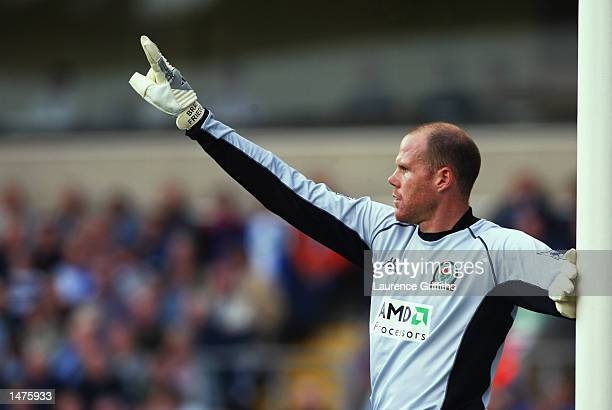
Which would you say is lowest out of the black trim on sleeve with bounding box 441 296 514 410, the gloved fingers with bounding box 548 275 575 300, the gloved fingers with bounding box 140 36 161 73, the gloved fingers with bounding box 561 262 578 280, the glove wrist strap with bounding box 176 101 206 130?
the black trim on sleeve with bounding box 441 296 514 410

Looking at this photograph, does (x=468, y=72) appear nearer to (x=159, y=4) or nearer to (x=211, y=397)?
(x=159, y=4)

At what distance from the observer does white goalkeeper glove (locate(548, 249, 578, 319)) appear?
3686 mm

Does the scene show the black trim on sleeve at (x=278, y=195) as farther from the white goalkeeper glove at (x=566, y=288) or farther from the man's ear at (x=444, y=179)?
the white goalkeeper glove at (x=566, y=288)

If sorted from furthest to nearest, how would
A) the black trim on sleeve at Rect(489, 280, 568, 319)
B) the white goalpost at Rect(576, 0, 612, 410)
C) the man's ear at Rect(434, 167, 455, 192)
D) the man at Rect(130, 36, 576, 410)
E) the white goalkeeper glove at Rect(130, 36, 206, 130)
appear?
the white goalkeeper glove at Rect(130, 36, 206, 130) → the man's ear at Rect(434, 167, 455, 192) → the man at Rect(130, 36, 576, 410) → the black trim on sleeve at Rect(489, 280, 568, 319) → the white goalpost at Rect(576, 0, 612, 410)

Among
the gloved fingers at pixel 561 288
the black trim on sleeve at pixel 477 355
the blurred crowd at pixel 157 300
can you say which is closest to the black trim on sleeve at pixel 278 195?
the black trim on sleeve at pixel 477 355

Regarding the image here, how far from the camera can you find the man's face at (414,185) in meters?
4.19

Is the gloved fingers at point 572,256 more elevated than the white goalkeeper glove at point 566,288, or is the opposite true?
the gloved fingers at point 572,256

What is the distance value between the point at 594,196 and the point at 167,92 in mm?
1572

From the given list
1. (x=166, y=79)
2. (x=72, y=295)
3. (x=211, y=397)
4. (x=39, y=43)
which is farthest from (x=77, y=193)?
(x=166, y=79)

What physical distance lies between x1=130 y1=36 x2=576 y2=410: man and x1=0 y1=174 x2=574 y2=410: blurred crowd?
4.76 metres

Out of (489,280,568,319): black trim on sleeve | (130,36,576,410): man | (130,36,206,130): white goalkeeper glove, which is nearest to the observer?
(489,280,568,319): black trim on sleeve

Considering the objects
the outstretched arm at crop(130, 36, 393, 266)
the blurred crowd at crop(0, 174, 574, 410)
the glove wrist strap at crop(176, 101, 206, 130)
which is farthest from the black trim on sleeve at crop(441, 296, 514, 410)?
the blurred crowd at crop(0, 174, 574, 410)

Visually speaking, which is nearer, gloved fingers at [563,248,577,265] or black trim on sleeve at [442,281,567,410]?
gloved fingers at [563,248,577,265]

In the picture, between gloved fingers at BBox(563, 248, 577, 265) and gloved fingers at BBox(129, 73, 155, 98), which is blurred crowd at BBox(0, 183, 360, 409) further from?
gloved fingers at BBox(563, 248, 577, 265)
